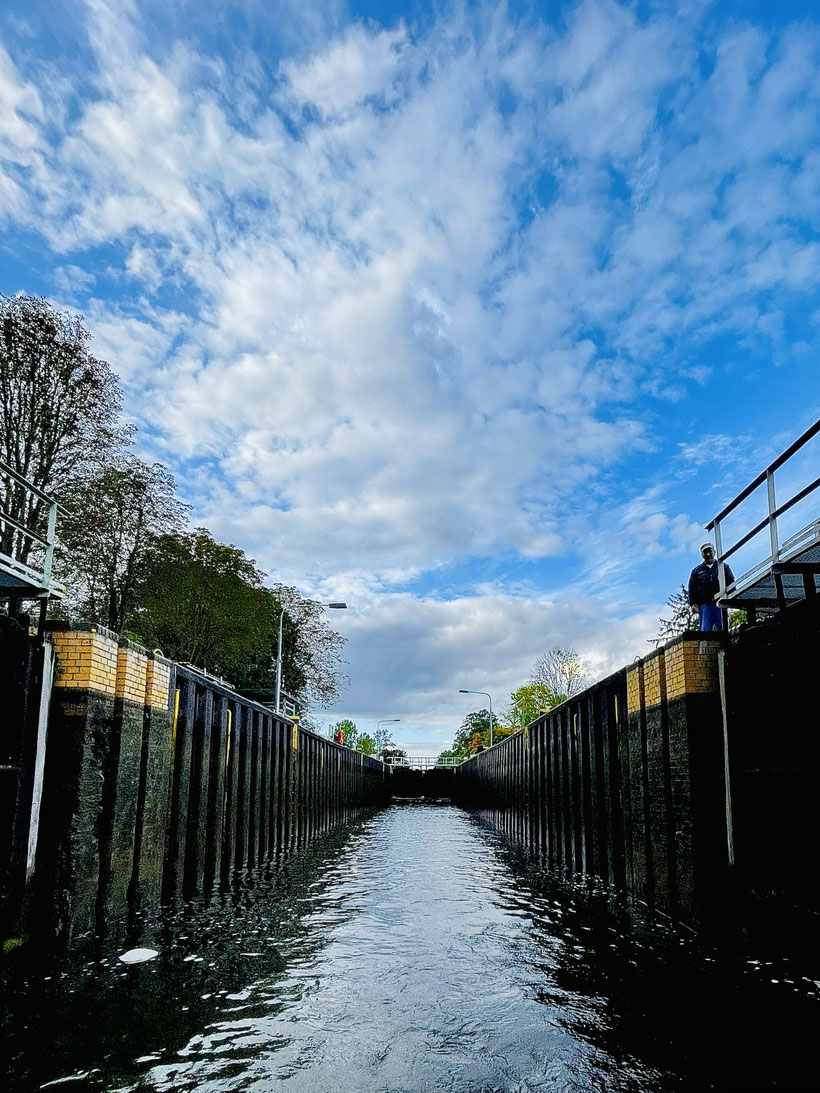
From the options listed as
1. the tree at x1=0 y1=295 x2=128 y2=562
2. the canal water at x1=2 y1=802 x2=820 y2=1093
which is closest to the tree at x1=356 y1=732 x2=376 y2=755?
the tree at x1=0 y1=295 x2=128 y2=562

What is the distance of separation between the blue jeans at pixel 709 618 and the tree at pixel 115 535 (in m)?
23.4

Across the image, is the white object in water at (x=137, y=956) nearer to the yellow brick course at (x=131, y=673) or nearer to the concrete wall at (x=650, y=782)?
the yellow brick course at (x=131, y=673)

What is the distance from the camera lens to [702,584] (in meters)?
11.2

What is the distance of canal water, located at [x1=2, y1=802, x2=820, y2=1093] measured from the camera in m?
4.32

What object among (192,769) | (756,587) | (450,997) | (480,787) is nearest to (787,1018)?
(450,997)

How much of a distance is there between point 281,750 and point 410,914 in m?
8.86

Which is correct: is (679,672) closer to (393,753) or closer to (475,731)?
(393,753)

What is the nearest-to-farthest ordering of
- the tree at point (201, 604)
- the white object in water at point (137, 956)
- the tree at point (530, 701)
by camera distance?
the white object in water at point (137, 956), the tree at point (201, 604), the tree at point (530, 701)

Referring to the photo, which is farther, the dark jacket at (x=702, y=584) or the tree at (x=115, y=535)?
the tree at (x=115, y=535)

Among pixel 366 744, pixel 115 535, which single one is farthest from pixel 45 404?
pixel 366 744

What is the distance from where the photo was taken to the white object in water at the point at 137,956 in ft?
21.9

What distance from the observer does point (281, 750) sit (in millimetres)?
18094

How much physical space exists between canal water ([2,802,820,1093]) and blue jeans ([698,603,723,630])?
13.7ft

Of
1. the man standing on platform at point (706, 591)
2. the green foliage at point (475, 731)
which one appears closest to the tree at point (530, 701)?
the green foliage at point (475, 731)
